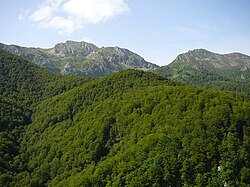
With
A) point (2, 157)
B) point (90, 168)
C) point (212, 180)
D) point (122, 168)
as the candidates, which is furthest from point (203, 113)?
point (2, 157)

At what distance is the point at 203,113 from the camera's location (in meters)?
122

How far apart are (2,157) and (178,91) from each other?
Answer: 94.1m

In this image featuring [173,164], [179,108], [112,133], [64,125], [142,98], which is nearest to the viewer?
[173,164]

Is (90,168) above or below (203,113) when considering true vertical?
below

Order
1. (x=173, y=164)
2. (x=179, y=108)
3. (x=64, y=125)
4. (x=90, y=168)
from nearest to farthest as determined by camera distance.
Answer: (x=173, y=164) → (x=90, y=168) → (x=179, y=108) → (x=64, y=125)

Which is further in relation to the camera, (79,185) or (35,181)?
(35,181)

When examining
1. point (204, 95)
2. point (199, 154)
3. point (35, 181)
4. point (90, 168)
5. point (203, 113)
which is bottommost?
point (35, 181)

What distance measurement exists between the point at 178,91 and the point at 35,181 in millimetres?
80878

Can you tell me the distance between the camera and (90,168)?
119m

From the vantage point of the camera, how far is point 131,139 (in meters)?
124

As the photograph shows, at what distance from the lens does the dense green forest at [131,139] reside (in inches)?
4038

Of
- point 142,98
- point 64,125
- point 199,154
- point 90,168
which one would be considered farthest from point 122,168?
point 64,125

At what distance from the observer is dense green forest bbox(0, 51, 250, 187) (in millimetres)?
102562

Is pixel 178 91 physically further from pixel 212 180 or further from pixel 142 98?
pixel 212 180
